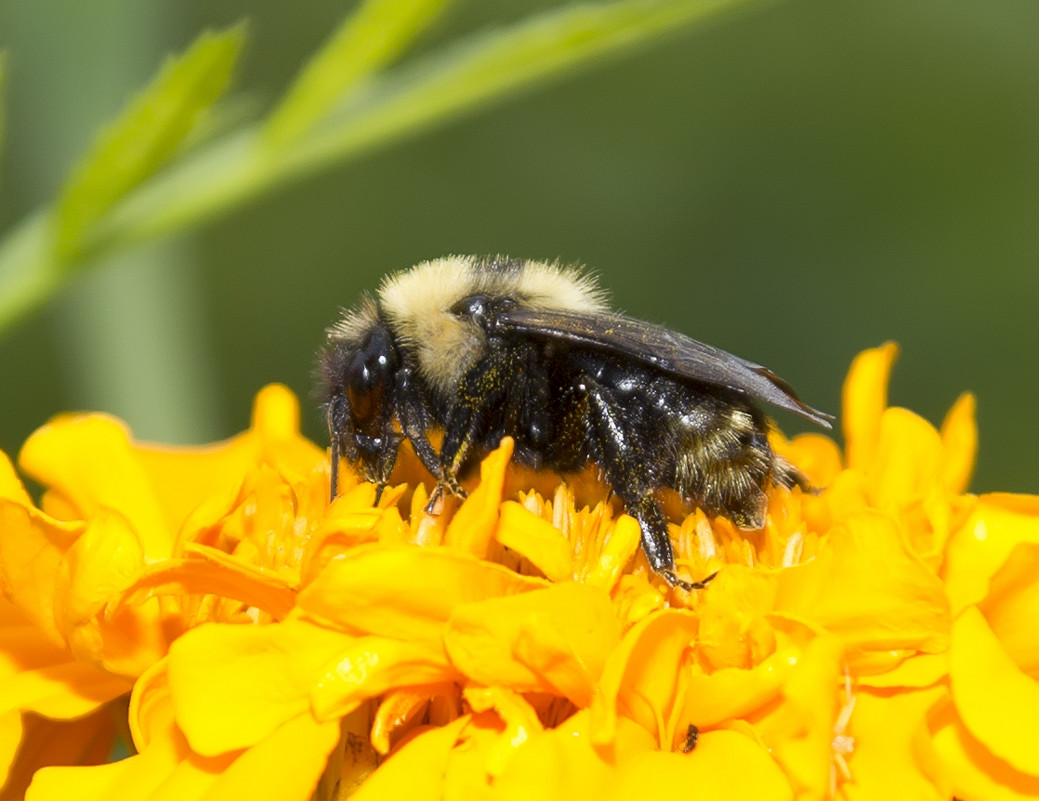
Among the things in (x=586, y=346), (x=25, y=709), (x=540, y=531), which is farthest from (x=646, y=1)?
(x=25, y=709)

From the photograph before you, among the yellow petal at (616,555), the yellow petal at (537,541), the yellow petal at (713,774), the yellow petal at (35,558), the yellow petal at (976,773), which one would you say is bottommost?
the yellow petal at (976,773)

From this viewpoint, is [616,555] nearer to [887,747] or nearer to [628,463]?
[628,463]

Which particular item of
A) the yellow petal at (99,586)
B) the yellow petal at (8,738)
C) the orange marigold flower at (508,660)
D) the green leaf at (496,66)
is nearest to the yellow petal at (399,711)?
the orange marigold flower at (508,660)

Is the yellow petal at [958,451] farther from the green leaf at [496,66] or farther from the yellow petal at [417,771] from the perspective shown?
the yellow petal at [417,771]

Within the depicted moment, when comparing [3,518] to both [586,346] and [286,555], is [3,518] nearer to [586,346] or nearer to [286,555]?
[286,555]

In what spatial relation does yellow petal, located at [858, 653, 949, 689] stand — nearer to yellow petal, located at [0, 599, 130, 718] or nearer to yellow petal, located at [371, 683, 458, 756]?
yellow petal, located at [371, 683, 458, 756]

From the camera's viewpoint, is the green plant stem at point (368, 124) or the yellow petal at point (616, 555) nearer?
the yellow petal at point (616, 555)
